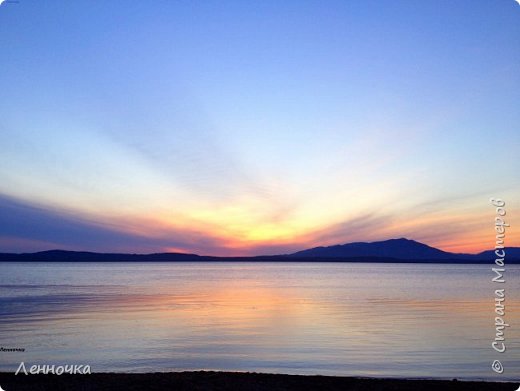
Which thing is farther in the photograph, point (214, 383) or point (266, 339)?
point (266, 339)

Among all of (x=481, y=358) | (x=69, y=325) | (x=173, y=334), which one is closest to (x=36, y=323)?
(x=69, y=325)

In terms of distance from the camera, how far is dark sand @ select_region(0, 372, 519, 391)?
12898 millimetres

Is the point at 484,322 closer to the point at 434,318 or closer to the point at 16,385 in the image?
the point at 434,318

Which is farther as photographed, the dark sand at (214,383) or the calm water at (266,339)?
the calm water at (266,339)

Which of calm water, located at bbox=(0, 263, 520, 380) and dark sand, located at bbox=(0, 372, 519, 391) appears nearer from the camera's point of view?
dark sand, located at bbox=(0, 372, 519, 391)

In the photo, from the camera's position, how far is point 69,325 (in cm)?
2658

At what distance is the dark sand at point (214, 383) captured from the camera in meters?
12.9

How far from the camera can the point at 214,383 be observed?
13.4 m

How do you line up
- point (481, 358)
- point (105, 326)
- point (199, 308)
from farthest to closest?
point (199, 308) < point (105, 326) < point (481, 358)

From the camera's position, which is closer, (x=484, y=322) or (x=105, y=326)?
(x=105, y=326)

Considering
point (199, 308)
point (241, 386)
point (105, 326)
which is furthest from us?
point (199, 308)

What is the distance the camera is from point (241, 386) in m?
13.1

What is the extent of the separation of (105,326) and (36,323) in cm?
423

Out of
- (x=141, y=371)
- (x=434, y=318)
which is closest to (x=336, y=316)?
(x=434, y=318)
